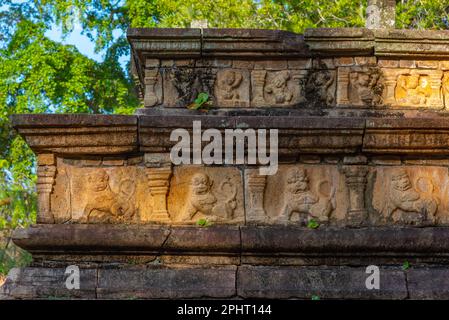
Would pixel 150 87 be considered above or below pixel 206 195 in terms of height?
above

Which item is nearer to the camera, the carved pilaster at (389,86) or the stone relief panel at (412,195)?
the stone relief panel at (412,195)

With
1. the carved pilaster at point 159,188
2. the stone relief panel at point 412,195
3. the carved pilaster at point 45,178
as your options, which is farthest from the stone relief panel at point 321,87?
the carved pilaster at point 45,178

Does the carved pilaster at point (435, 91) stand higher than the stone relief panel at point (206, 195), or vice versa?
the carved pilaster at point (435, 91)

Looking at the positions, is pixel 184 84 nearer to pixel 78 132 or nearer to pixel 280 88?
pixel 280 88

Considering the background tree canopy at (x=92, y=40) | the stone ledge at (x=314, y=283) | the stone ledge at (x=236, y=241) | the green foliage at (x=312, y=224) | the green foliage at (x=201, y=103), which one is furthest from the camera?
the background tree canopy at (x=92, y=40)

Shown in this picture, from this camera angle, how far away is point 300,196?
6.78 m

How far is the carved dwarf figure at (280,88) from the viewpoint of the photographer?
24.0 feet

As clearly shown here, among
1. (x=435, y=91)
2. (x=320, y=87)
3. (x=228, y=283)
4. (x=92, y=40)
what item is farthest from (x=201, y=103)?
(x=92, y=40)

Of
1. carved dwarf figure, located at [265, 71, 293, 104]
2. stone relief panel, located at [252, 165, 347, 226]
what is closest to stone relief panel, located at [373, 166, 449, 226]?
stone relief panel, located at [252, 165, 347, 226]

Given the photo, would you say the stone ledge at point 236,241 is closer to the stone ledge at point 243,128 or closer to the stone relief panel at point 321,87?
the stone ledge at point 243,128

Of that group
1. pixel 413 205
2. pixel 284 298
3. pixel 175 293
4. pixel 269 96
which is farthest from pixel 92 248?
pixel 413 205

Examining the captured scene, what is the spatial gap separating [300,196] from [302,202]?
52 millimetres

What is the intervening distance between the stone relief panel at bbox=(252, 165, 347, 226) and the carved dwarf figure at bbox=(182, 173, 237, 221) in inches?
6.8

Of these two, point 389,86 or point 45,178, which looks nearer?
point 45,178
